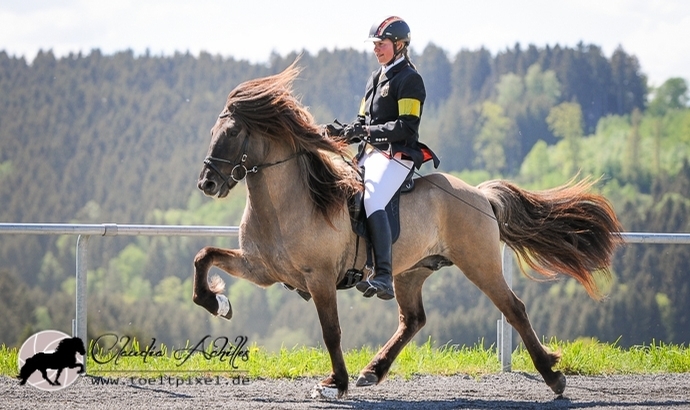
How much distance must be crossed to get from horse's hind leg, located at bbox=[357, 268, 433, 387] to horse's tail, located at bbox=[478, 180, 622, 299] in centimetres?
86

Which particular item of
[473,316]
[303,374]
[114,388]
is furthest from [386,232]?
[473,316]

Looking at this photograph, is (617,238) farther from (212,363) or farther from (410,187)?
(212,363)

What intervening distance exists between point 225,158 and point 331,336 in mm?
1457

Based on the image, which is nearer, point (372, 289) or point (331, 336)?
point (372, 289)

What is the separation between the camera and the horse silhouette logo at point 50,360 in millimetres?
6926

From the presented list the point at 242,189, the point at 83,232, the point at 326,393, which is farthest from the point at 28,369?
the point at 242,189

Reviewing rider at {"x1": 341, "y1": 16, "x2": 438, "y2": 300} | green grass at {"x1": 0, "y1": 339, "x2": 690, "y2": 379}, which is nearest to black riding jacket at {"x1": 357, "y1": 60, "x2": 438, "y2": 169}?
rider at {"x1": 341, "y1": 16, "x2": 438, "y2": 300}

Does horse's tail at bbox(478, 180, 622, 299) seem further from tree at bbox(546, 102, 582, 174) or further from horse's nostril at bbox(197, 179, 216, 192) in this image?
tree at bbox(546, 102, 582, 174)

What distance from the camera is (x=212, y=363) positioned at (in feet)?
26.4

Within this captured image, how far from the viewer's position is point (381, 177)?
6.86 m

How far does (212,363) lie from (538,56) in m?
110

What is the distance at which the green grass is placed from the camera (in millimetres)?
7789

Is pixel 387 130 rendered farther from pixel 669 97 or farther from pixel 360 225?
pixel 669 97

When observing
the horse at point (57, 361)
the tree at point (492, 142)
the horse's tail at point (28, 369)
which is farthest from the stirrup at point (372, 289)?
the tree at point (492, 142)
